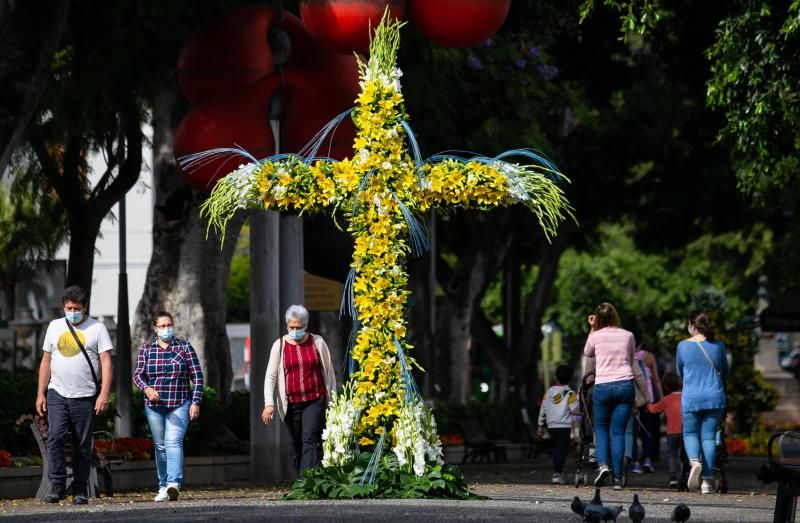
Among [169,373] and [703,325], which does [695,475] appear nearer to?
[703,325]

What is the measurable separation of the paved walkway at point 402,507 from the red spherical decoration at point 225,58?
3302 millimetres

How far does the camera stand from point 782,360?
49.8 metres

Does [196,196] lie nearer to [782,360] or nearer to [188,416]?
[188,416]

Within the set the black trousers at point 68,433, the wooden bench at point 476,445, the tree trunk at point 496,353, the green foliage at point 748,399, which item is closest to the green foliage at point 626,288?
the tree trunk at point 496,353

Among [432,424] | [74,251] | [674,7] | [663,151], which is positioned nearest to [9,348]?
[663,151]

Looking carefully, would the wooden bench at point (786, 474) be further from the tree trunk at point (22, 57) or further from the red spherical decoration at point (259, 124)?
the tree trunk at point (22, 57)

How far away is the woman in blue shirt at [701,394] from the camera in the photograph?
16516 millimetres

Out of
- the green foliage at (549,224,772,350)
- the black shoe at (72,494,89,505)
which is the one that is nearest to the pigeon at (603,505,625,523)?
the black shoe at (72,494,89,505)

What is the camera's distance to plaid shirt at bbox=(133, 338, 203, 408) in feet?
49.5

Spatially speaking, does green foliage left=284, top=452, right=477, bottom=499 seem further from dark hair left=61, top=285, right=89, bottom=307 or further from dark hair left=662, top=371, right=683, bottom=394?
dark hair left=662, top=371, right=683, bottom=394

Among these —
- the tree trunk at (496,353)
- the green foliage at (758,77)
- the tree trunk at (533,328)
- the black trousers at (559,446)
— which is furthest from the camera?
the tree trunk at (496,353)

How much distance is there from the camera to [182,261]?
69.8 feet

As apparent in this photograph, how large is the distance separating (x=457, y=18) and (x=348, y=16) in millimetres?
760

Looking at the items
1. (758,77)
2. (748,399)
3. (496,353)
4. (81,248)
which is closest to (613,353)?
(758,77)
